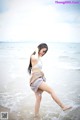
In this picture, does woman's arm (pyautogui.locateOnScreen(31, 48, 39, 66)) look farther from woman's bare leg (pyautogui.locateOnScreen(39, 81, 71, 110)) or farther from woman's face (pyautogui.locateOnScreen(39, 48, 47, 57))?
woman's bare leg (pyautogui.locateOnScreen(39, 81, 71, 110))

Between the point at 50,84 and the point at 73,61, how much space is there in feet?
1.35

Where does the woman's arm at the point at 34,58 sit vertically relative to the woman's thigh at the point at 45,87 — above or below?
above

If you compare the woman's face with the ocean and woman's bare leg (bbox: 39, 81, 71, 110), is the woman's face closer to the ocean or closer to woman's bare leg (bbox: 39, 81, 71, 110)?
the ocean

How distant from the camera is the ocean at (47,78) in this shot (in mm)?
3180

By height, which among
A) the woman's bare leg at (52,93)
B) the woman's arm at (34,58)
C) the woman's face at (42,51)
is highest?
the woman's face at (42,51)

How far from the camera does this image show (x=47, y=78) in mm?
3232

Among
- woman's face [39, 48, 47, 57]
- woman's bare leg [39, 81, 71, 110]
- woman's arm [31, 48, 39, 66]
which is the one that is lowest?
woman's bare leg [39, 81, 71, 110]

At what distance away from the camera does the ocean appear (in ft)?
10.4

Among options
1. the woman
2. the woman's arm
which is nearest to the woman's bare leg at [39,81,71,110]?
the woman

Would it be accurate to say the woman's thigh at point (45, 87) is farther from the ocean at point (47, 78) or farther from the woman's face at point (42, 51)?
the woman's face at point (42, 51)

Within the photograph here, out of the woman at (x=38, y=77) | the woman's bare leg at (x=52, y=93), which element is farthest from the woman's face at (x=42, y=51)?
the woman's bare leg at (x=52, y=93)

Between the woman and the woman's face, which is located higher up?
the woman's face

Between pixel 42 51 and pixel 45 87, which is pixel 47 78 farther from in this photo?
pixel 42 51

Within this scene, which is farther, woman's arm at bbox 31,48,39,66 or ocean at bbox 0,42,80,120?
ocean at bbox 0,42,80,120
